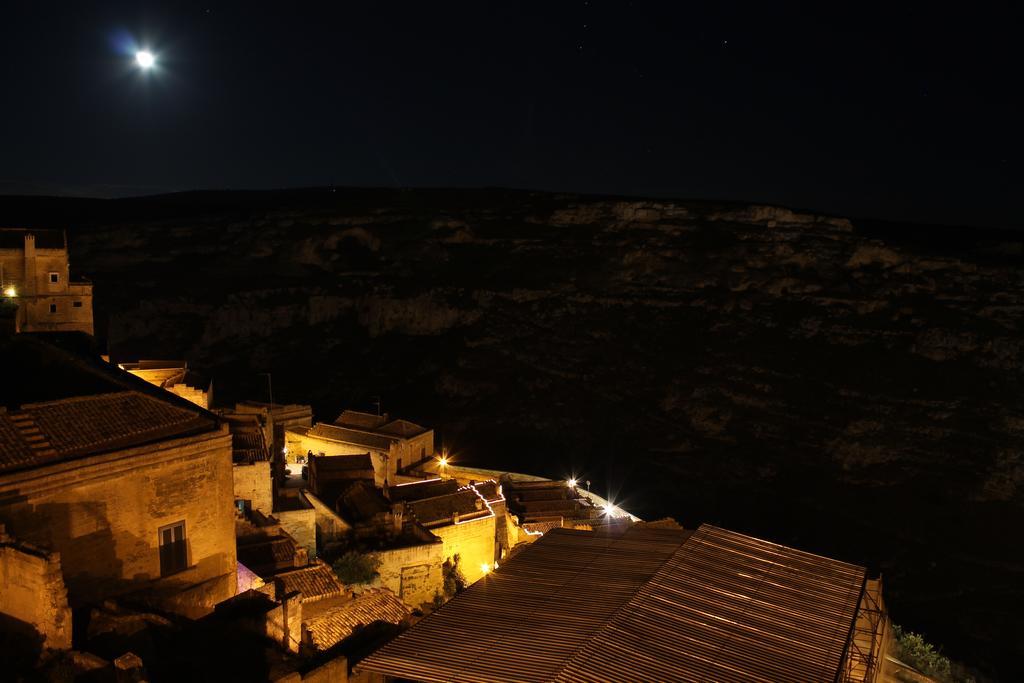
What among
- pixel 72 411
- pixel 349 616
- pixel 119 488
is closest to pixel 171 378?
pixel 72 411

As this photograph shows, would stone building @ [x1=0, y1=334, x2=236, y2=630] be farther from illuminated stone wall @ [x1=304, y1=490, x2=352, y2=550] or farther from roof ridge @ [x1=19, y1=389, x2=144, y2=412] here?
illuminated stone wall @ [x1=304, y1=490, x2=352, y2=550]

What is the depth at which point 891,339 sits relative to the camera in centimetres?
4638

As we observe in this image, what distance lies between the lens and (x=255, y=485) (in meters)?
17.8

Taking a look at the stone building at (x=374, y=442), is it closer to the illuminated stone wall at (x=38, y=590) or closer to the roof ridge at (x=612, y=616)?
the roof ridge at (x=612, y=616)

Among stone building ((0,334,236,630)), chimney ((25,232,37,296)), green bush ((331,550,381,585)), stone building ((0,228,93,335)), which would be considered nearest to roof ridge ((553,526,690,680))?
stone building ((0,334,236,630))

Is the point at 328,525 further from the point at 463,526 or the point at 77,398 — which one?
the point at 77,398

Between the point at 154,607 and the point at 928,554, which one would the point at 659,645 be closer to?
the point at 154,607

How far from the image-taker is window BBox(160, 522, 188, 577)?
11.6 meters

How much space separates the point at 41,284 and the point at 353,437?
11117 mm

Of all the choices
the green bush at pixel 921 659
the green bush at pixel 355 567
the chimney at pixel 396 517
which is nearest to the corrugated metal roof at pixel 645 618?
the green bush at pixel 921 659

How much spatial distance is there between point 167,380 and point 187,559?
11.5 m

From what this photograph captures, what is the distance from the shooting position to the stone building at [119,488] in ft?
33.5

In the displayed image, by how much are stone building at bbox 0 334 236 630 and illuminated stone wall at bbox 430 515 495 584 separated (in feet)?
24.0

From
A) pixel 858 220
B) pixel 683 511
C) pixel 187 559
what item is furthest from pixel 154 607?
pixel 858 220
